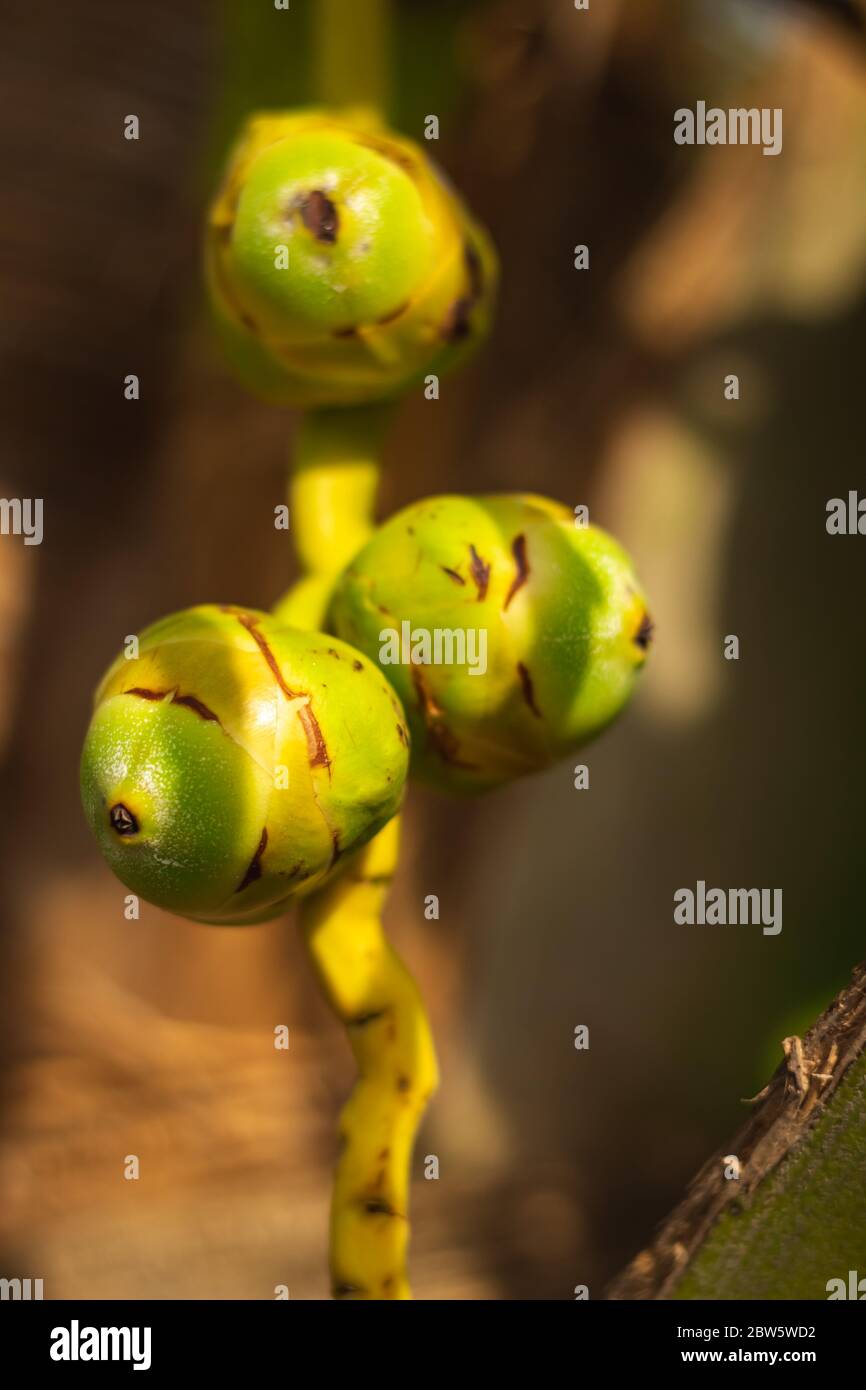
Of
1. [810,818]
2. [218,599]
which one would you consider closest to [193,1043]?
[218,599]

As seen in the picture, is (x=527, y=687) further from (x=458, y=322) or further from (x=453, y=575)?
(x=458, y=322)

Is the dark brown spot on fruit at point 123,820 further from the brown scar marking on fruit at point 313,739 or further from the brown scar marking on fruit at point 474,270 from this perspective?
the brown scar marking on fruit at point 474,270

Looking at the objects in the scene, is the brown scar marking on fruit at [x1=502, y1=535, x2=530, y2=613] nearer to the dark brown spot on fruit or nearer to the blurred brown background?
the dark brown spot on fruit

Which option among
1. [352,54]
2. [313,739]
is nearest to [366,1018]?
[313,739]

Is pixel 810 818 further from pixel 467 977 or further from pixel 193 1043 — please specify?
pixel 193 1043

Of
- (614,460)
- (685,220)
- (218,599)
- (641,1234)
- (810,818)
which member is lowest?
(641,1234)
